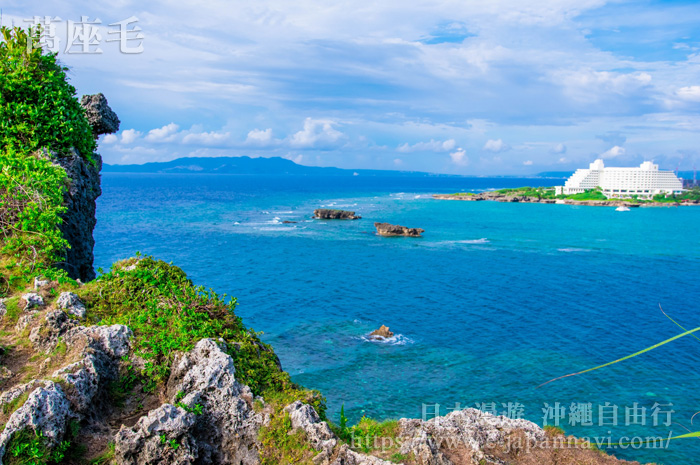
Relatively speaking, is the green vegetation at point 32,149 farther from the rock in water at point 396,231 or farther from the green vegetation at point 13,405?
the rock in water at point 396,231

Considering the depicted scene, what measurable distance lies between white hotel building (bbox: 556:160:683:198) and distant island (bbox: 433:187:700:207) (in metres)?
3.93

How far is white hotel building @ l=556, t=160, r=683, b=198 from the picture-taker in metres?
171

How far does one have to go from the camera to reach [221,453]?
25.8ft

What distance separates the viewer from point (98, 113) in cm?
1777

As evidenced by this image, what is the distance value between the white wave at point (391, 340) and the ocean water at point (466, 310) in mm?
194

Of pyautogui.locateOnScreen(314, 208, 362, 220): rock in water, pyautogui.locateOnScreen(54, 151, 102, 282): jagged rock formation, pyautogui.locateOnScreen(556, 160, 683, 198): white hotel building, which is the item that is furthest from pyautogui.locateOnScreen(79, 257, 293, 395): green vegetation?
pyautogui.locateOnScreen(556, 160, 683, 198): white hotel building

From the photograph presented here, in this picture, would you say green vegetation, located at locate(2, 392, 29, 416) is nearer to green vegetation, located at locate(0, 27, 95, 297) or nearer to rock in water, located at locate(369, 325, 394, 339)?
green vegetation, located at locate(0, 27, 95, 297)

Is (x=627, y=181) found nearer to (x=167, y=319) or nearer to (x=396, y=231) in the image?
(x=396, y=231)

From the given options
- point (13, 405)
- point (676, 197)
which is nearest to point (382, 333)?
point (13, 405)

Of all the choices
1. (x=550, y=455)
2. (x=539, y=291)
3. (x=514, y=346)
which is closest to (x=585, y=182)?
(x=539, y=291)

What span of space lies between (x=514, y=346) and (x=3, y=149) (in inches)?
1164

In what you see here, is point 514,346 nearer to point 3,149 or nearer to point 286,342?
point 286,342

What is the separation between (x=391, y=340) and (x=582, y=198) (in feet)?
506

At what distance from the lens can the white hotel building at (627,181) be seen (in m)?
171
